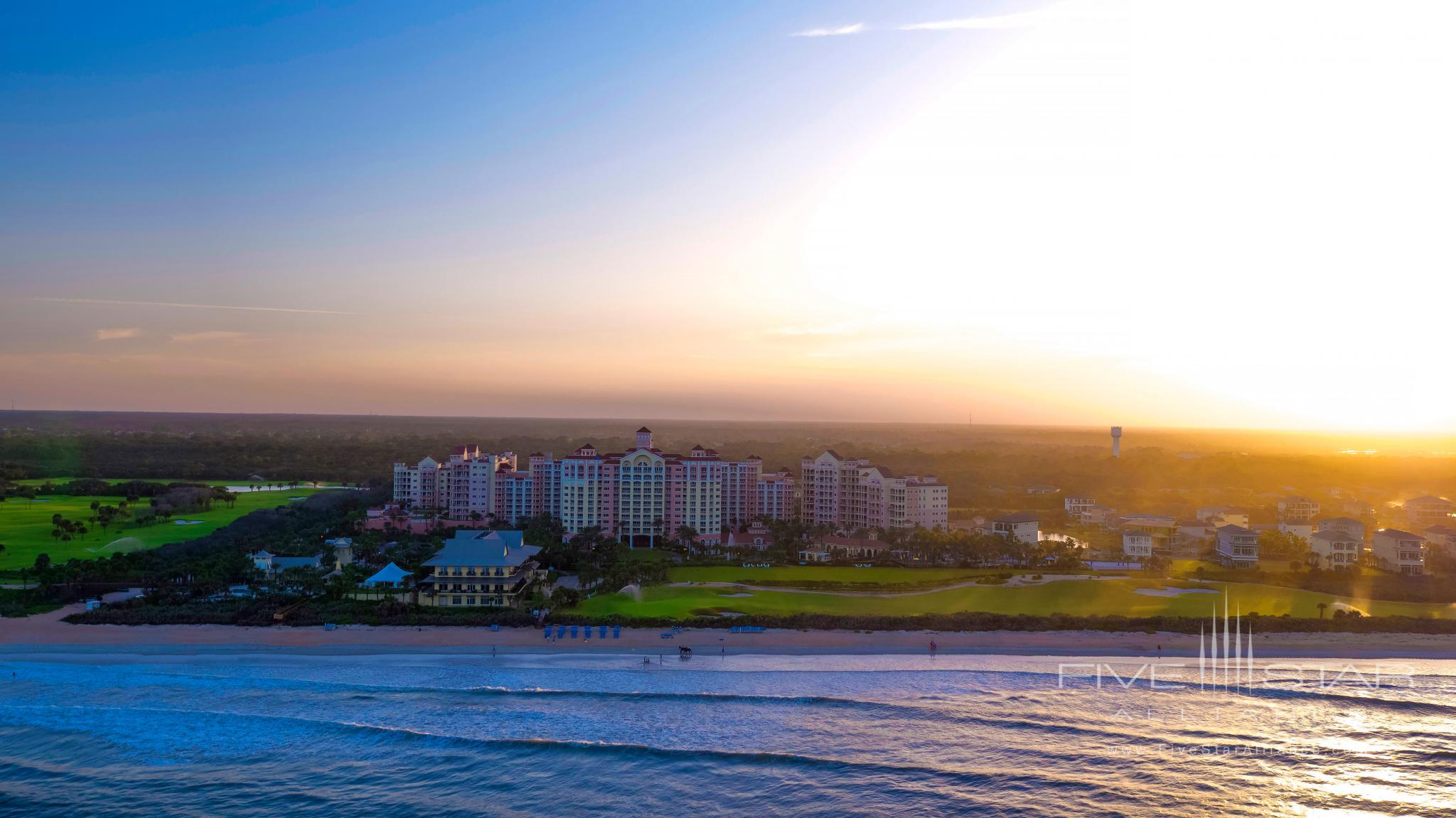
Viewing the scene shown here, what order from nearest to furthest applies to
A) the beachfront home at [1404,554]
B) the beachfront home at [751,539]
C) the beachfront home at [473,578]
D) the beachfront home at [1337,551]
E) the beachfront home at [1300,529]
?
the beachfront home at [473,578]
the beachfront home at [1404,554]
the beachfront home at [1337,551]
the beachfront home at [751,539]
the beachfront home at [1300,529]

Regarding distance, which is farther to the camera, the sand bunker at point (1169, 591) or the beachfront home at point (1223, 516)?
the beachfront home at point (1223, 516)

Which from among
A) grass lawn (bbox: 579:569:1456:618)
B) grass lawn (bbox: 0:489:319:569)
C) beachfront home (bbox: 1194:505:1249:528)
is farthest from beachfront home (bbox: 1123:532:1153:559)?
grass lawn (bbox: 0:489:319:569)

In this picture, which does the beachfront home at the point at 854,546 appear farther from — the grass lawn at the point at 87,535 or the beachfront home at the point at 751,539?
the grass lawn at the point at 87,535

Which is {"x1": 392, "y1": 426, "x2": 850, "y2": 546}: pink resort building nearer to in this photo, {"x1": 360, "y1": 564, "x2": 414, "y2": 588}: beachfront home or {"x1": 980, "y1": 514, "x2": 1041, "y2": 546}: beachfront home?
{"x1": 980, "y1": 514, "x2": 1041, "y2": 546}: beachfront home

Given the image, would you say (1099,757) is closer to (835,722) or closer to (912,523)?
(835,722)

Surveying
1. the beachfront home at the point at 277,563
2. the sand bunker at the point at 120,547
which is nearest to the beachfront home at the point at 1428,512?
the beachfront home at the point at 277,563

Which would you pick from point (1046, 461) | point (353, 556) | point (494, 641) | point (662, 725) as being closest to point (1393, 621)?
point (662, 725)

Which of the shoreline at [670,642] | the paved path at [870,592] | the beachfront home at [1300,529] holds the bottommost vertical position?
the shoreline at [670,642]

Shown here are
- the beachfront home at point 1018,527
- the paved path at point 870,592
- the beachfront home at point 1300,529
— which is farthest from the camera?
the beachfront home at point 1018,527

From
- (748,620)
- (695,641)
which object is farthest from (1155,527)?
(695,641)
